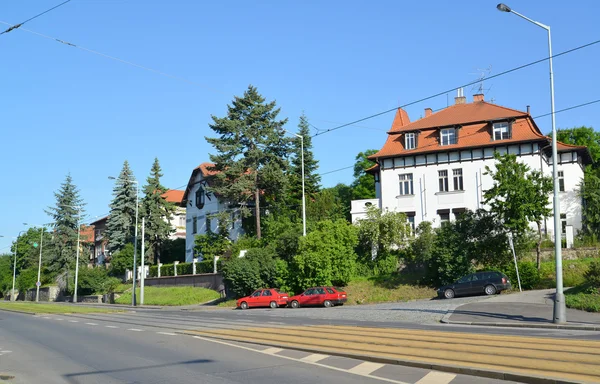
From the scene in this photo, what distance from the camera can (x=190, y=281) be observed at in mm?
54656

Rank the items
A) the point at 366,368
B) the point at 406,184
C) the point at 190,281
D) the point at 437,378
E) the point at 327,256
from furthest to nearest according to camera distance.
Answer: the point at 190,281 → the point at 406,184 → the point at 327,256 → the point at 366,368 → the point at 437,378

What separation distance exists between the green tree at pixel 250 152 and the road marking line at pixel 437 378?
44.0 m

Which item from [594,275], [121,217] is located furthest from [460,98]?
[121,217]

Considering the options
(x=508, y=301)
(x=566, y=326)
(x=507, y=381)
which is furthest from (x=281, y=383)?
(x=508, y=301)

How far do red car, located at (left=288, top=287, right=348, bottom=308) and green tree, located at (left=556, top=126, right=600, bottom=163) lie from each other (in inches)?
1435

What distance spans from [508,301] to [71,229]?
67.5 meters

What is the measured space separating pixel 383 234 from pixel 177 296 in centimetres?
2074

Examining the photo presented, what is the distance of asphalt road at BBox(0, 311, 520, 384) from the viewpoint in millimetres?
10055

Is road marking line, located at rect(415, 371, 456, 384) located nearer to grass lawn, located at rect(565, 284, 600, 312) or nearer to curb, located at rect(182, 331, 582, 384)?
curb, located at rect(182, 331, 582, 384)

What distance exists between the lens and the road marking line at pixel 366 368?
1043cm

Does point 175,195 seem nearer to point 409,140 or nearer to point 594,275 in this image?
point 409,140

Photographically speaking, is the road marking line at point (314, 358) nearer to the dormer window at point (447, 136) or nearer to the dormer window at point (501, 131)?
the dormer window at point (501, 131)

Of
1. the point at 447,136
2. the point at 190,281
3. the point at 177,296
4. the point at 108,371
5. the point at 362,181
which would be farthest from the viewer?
the point at 362,181

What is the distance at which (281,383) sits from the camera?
31.7ft
